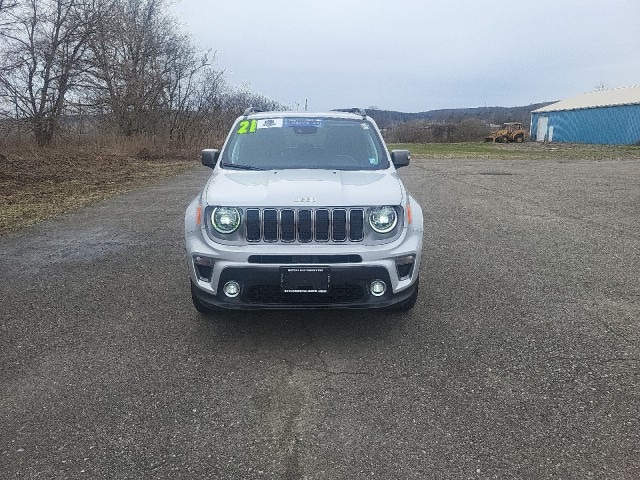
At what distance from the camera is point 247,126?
5.42m

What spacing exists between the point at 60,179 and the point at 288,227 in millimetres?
12964

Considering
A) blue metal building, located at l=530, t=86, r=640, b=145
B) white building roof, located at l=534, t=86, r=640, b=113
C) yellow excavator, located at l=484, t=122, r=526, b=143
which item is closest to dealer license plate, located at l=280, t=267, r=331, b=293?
blue metal building, located at l=530, t=86, r=640, b=145

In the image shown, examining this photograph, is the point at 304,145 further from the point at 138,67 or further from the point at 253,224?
the point at 138,67

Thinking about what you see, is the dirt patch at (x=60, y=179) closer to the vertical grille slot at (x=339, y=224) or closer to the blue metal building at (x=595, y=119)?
the vertical grille slot at (x=339, y=224)

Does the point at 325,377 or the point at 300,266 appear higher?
the point at 300,266

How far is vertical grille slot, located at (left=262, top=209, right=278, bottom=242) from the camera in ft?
12.3

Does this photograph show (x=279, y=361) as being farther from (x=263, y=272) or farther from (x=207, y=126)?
(x=207, y=126)

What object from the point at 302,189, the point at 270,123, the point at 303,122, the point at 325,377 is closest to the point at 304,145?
the point at 303,122

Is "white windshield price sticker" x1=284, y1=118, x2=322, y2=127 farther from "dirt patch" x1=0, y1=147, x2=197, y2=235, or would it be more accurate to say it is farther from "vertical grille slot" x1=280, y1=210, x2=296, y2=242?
"dirt patch" x1=0, y1=147, x2=197, y2=235

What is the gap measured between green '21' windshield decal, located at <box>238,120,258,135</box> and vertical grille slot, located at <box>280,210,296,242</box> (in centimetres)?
Result: 189

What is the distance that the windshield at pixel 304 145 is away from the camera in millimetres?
4887

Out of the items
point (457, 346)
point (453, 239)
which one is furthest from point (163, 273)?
point (453, 239)

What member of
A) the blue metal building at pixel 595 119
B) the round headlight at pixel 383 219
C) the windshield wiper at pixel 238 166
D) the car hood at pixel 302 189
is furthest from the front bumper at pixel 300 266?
the blue metal building at pixel 595 119

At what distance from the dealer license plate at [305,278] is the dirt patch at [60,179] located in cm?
621
